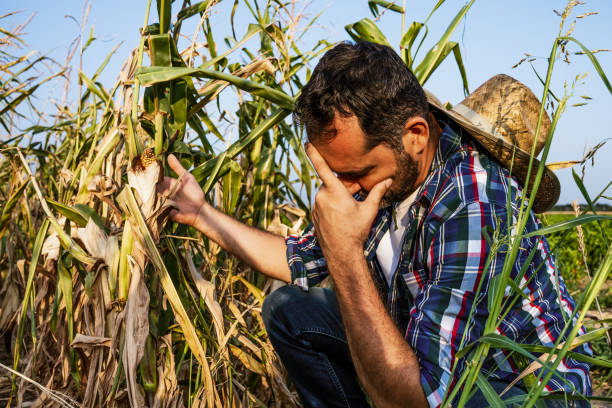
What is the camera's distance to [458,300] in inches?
48.2

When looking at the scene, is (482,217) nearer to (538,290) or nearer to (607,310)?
(538,290)

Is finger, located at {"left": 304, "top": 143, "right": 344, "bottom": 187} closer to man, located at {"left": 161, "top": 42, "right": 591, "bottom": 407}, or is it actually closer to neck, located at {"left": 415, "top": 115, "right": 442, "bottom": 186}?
man, located at {"left": 161, "top": 42, "right": 591, "bottom": 407}

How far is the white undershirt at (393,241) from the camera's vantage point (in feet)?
5.49

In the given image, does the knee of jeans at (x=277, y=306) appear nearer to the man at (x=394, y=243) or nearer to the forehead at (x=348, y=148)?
the man at (x=394, y=243)

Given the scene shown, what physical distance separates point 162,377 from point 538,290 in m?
1.05

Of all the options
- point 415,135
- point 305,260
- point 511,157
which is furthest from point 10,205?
point 511,157

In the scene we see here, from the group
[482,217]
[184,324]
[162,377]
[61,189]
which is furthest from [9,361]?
[482,217]

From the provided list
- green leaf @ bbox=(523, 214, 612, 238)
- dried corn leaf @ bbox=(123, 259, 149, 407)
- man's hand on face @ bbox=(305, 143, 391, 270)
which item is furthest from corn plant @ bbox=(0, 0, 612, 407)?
green leaf @ bbox=(523, 214, 612, 238)

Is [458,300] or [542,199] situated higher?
[542,199]

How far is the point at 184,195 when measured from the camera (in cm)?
160

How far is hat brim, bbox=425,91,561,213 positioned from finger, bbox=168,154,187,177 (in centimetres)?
79

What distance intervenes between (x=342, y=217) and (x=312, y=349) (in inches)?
24.3

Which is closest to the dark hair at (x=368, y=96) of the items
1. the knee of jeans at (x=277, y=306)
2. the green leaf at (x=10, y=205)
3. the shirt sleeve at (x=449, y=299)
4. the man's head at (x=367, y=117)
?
the man's head at (x=367, y=117)

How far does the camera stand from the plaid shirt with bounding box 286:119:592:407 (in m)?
1.21
